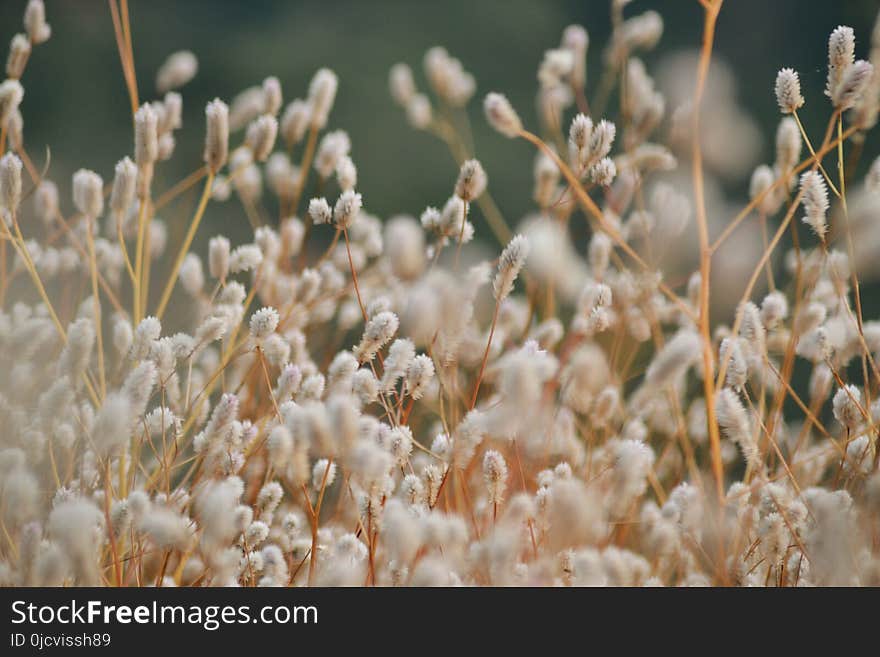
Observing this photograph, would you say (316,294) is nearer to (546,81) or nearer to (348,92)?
(546,81)

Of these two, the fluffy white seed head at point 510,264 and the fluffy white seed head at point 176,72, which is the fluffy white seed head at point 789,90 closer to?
the fluffy white seed head at point 510,264

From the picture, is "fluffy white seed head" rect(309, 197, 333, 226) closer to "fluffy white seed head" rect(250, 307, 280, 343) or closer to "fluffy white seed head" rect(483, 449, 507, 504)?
"fluffy white seed head" rect(250, 307, 280, 343)

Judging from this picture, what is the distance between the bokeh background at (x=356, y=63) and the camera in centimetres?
224

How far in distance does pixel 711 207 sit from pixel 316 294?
0.42 metres

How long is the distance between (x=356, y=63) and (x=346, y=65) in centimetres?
4

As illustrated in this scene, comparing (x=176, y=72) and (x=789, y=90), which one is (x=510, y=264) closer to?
(x=789, y=90)

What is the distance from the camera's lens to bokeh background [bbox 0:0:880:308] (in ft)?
7.34

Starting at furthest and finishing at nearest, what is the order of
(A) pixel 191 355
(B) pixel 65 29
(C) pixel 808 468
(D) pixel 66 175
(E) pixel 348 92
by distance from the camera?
(E) pixel 348 92
(B) pixel 65 29
(D) pixel 66 175
(C) pixel 808 468
(A) pixel 191 355

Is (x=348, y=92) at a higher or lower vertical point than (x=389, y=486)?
higher

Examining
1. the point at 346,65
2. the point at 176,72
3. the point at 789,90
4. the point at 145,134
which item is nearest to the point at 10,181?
the point at 145,134

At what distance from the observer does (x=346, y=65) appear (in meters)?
2.71

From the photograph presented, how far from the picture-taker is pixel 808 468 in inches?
30.1

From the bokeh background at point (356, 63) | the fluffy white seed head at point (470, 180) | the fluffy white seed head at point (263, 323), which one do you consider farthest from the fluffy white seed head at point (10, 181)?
the bokeh background at point (356, 63)
